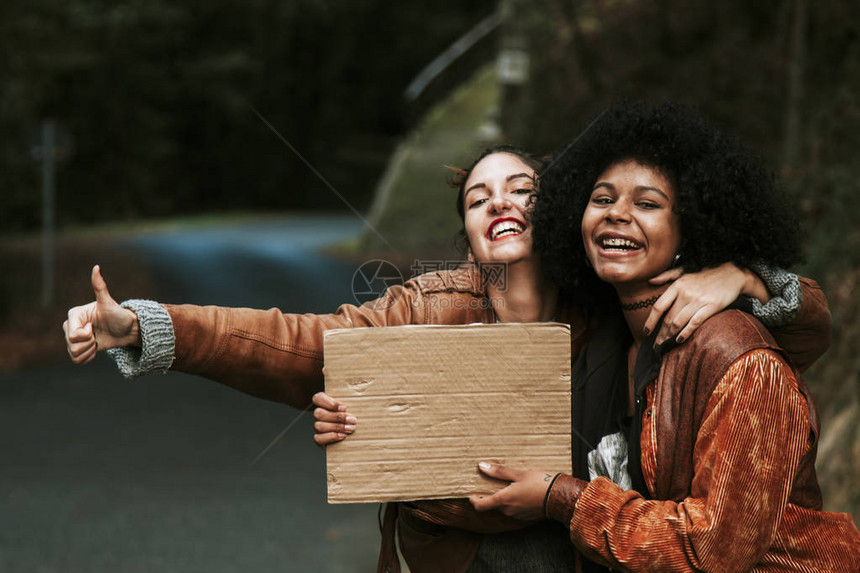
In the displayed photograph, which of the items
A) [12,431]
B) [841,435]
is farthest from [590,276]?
[12,431]

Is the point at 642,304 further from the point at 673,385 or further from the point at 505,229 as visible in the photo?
the point at 505,229

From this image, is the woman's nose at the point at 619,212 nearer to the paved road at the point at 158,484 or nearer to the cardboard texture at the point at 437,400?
the cardboard texture at the point at 437,400

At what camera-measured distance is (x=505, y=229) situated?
262cm

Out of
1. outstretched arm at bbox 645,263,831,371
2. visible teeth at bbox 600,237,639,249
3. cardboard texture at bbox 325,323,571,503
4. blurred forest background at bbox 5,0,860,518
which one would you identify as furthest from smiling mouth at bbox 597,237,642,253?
blurred forest background at bbox 5,0,860,518

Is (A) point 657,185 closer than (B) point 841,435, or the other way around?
(A) point 657,185

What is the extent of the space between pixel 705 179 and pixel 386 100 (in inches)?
1616

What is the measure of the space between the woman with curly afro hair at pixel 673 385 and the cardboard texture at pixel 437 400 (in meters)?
0.10

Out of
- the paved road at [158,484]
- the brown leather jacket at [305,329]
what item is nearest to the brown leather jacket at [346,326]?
the brown leather jacket at [305,329]

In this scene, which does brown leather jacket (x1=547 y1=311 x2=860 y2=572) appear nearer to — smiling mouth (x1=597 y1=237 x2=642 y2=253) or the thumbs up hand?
smiling mouth (x1=597 y1=237 x2=642 y2=253)

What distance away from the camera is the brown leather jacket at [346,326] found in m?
2.27

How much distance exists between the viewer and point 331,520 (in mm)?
5785

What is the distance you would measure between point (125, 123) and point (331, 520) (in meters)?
30.6

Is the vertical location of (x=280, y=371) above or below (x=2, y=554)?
above

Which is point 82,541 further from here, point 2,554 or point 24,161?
point 24,161
